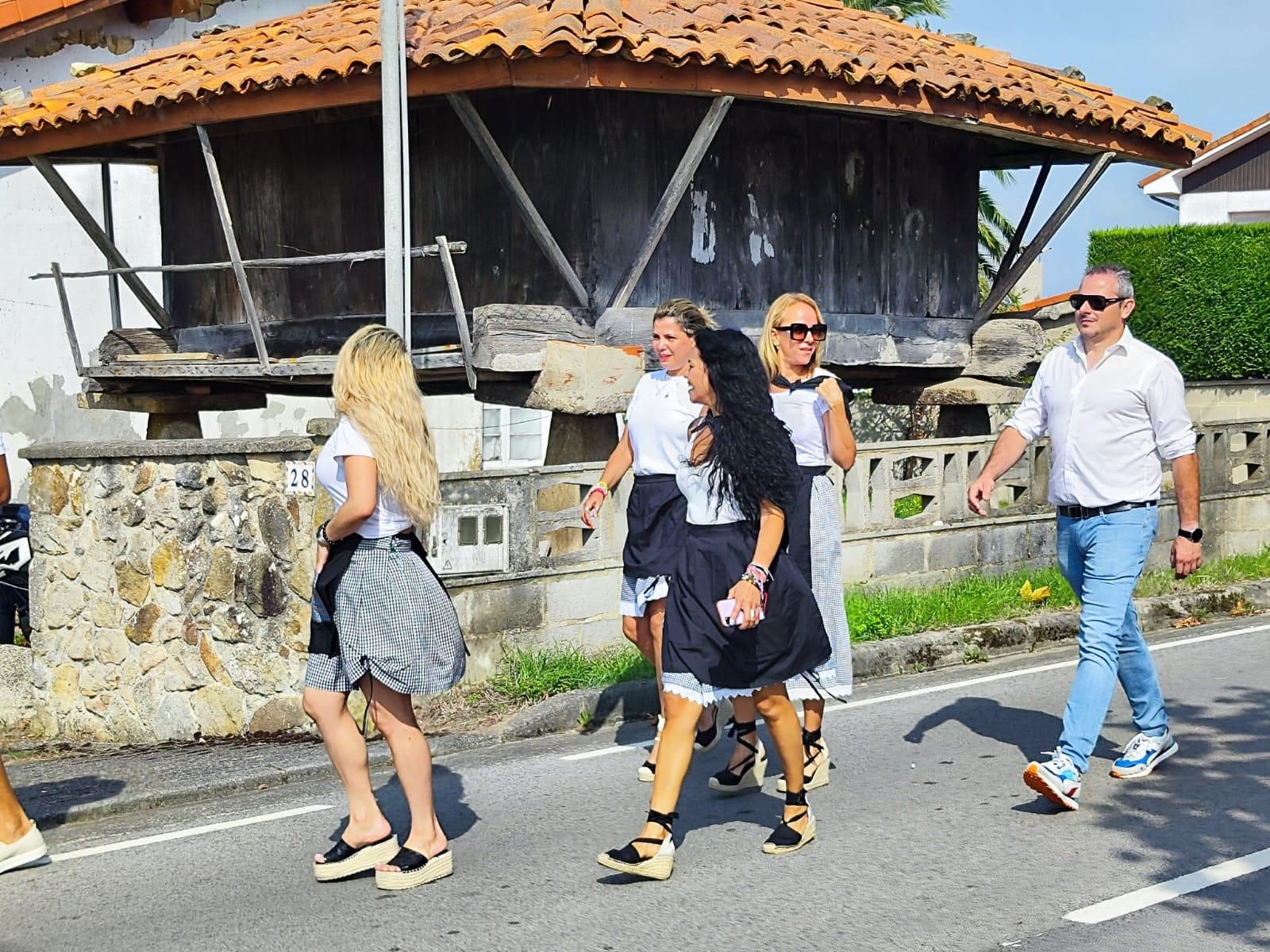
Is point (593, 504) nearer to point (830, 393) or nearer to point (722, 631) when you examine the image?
point (830, 393)

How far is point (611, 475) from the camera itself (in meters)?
7.29

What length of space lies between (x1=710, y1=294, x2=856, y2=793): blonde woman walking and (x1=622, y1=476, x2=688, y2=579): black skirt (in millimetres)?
533

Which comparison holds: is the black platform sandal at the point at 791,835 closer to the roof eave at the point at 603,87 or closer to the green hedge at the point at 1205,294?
the roof eave at the point at 603,87

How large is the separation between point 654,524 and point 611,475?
524 mm

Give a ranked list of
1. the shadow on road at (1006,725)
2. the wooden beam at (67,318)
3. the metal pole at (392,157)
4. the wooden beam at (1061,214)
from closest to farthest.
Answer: the shadow on road at (1006,725), the metal pole at (392,157), the wooden beam at (67,318), the wooden beam at (1061,214)

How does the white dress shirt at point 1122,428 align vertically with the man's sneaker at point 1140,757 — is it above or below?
above

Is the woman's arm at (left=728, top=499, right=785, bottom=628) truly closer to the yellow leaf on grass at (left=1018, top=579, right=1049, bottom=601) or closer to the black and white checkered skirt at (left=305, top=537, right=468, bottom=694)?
the black and white checkered skirt at (left=305, top=537, right=468, bottom=694)

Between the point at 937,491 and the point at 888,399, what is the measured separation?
2684mm

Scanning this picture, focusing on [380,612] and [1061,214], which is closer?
[380,612]

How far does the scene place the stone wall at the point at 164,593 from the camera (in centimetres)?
863

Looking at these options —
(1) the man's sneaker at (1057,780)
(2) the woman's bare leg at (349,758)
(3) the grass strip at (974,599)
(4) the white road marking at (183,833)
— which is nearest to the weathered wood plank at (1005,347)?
(3) the grass strip at (974,599)

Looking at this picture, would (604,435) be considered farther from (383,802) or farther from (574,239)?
(383,802)

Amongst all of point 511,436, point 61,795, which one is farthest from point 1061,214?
point 511,436

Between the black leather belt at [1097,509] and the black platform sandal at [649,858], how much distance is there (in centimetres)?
224
